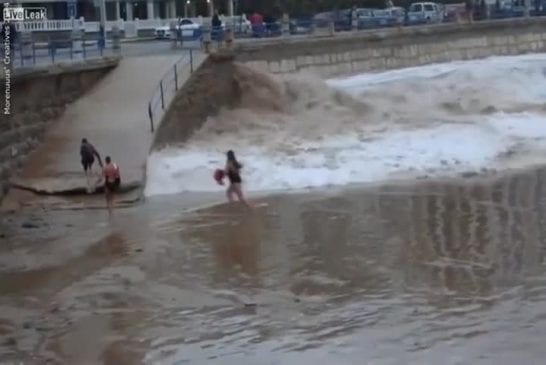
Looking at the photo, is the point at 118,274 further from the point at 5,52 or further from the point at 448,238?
the point at 5,52

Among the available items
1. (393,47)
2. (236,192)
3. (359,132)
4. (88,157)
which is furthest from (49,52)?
(393,47)

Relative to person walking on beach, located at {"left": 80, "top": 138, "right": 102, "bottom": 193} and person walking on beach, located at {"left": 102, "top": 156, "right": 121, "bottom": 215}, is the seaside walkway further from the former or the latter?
person walking on beach, located at {"left": 102, "top": 156, "right": 121, "bottom": 215}

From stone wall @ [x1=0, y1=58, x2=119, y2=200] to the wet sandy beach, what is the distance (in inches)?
99.5

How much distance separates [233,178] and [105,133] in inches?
223

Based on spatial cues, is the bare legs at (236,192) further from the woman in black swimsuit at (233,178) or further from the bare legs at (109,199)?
the bare legs at (109,199)

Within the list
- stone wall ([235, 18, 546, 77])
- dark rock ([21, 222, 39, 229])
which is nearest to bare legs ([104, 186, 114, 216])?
dark rock ([21, 222, 39, 229])

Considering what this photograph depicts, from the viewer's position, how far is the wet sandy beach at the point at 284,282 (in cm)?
1327

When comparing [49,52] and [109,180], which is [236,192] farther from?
[49,52]

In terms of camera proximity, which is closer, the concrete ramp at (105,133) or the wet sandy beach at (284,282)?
the wet sandy beach at (284,282)

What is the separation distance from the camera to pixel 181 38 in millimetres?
38812

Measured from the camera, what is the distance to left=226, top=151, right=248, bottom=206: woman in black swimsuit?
2262 cm

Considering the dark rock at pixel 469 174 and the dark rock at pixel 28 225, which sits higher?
the dark rock at pixel 28 225

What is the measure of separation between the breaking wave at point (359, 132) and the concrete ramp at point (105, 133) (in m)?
0.63

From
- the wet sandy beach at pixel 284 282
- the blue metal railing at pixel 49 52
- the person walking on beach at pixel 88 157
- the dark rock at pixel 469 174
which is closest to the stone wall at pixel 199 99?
the person walking on beach at pixel 88 157
